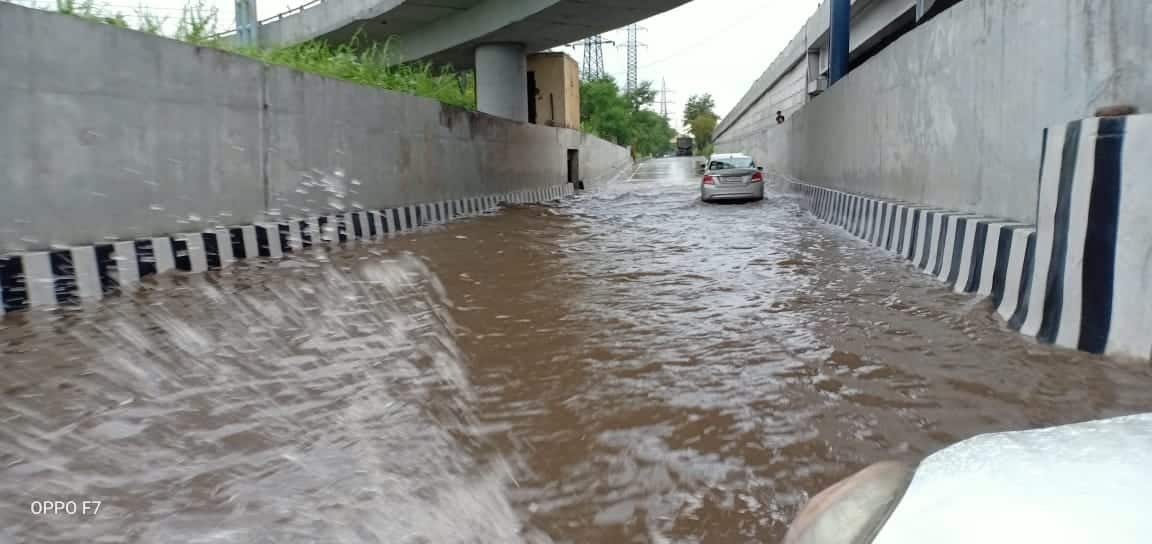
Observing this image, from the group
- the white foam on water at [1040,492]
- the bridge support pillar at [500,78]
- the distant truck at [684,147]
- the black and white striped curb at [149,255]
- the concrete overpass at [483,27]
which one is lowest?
the black and white striped curb at [149,255]

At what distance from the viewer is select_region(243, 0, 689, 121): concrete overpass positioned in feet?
64.1

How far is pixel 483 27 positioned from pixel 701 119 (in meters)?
129

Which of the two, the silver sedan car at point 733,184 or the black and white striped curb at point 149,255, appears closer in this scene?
the black and white striped curb at point 149,255

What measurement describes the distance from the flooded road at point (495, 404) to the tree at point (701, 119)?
13269 cm

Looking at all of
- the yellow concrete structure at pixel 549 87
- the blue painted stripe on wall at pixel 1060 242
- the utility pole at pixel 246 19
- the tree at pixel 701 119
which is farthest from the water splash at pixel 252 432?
the tree at pixel 701 119

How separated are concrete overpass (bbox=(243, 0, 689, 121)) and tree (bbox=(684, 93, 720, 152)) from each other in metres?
115

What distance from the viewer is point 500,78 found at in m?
23.0

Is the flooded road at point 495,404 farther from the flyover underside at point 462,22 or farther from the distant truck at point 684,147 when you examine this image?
the distant truck at point 684,147

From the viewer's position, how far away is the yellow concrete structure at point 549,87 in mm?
28031

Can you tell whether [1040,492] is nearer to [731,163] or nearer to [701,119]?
[731,163]

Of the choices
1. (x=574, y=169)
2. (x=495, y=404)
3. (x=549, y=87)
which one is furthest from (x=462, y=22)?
(x=495, y=404)

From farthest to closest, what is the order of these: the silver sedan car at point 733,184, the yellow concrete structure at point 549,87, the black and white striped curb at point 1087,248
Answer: the yellow concrete structure at point 549,87 → the silver sedan car at point 733,184 → the black and white striped curb at point 1087,248

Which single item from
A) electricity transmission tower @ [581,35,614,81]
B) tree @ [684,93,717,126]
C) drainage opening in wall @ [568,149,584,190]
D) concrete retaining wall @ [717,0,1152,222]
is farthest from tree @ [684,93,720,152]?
concrete retaining wall @ [717,0,1152,222]

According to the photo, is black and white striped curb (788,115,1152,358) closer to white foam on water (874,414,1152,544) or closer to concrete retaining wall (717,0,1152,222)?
concrete retaining wall (717,0,1152,222)
